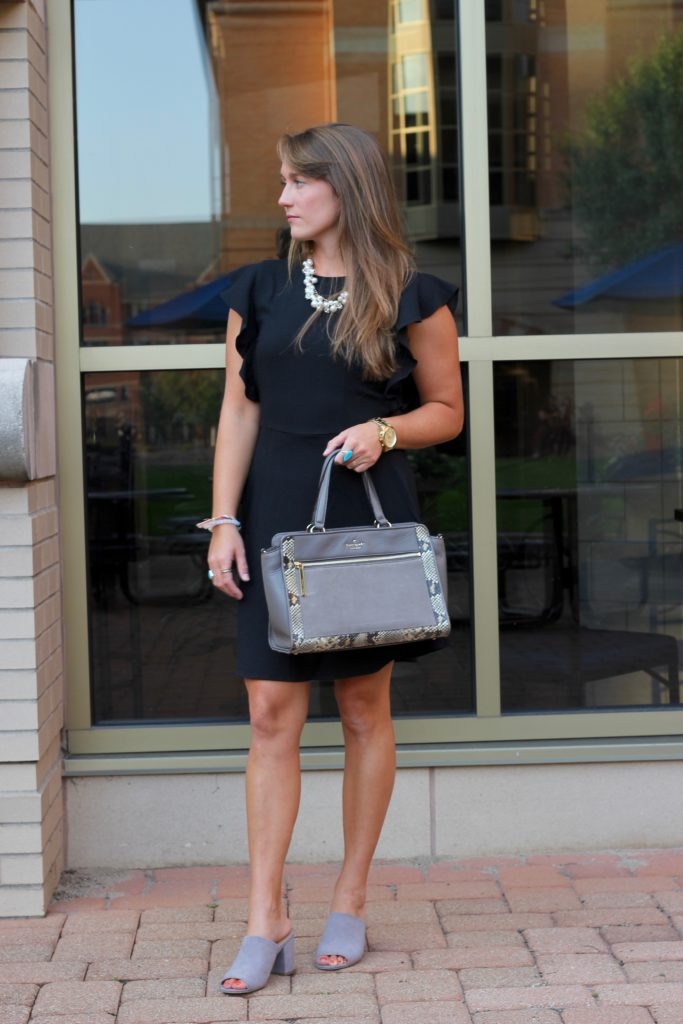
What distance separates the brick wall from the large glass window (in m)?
0.37

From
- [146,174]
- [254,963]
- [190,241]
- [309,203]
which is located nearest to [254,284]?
[309,203]

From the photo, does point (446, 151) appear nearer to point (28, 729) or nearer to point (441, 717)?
point (441, 717)

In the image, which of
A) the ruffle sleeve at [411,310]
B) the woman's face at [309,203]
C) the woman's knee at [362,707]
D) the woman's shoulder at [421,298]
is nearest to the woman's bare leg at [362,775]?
the woman's knee at [362,707]

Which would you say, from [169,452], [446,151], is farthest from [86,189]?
[446,151]

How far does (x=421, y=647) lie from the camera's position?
2.86 metres

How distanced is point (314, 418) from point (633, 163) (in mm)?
1706

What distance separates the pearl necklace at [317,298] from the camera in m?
2.77

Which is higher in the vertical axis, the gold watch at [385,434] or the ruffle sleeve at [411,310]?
the ruffle sleeve at [411,310]

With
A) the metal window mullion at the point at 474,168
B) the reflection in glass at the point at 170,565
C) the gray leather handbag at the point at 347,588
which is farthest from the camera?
the reflection in glass at the point at 170,565

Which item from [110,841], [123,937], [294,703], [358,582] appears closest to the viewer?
[358,582]

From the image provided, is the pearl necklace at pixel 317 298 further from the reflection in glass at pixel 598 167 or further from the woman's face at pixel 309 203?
the reflection in glass at pixel 598 167

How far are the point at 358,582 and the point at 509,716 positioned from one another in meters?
1.19

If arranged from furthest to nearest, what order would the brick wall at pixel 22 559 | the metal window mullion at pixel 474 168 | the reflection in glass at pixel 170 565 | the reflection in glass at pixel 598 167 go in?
1. the reflection in glass at pixel 598 167
2. the reflection in glass at pixel 170 565
3. the metal window mullion at pixel 474 168
4. the brick wall at pixel 22 559

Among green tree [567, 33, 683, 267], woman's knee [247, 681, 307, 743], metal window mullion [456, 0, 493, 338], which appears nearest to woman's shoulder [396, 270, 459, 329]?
metal window mullion [456, 0, 493, 338]
